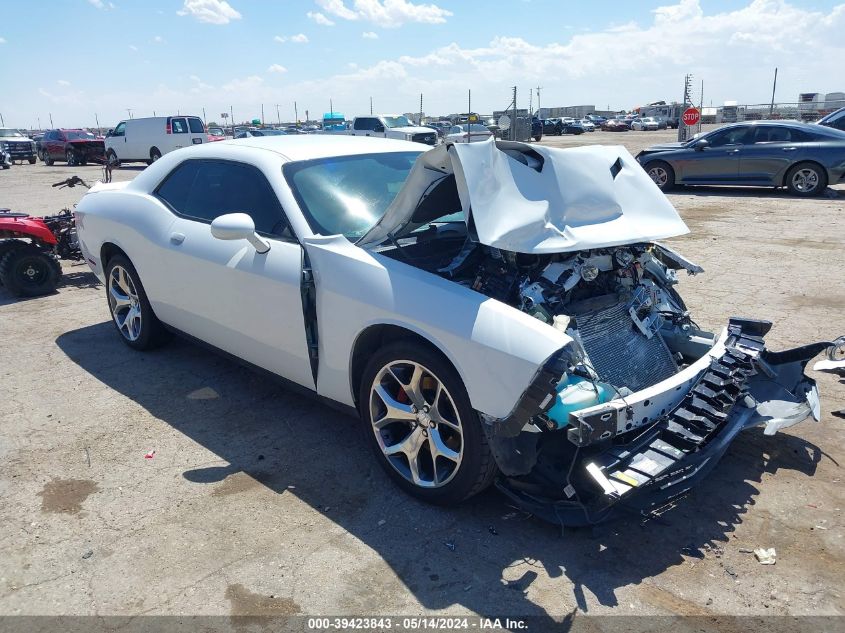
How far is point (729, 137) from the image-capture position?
43.7ft

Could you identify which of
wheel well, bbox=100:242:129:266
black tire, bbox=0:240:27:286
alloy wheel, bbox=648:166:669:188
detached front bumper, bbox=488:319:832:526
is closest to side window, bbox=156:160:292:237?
wheel well, bbox=100:242:129:266

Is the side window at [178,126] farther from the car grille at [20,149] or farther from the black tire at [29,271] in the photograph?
the black tire at [29,271]

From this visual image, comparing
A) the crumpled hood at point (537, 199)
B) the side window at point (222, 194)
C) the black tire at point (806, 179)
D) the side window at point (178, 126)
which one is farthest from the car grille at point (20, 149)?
the crumpled hood at point (537, 199)

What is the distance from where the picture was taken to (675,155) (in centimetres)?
1401

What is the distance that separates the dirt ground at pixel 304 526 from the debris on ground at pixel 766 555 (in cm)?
3

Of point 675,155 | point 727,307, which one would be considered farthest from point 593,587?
point 675,155

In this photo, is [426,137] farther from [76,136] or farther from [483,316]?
[483,316]

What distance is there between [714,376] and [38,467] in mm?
3753

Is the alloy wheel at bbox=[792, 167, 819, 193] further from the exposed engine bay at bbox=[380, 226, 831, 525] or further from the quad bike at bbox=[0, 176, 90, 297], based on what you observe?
the quad bike at bbox=[0, 176, 90, 297]

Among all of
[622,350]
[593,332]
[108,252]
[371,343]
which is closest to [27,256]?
[108,252]

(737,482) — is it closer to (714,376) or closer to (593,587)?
(714,376)

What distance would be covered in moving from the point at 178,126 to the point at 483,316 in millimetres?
27101

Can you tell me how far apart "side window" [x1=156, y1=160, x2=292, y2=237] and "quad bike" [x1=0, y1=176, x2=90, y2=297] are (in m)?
3.21

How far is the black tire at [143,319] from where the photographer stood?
4.95 meters
